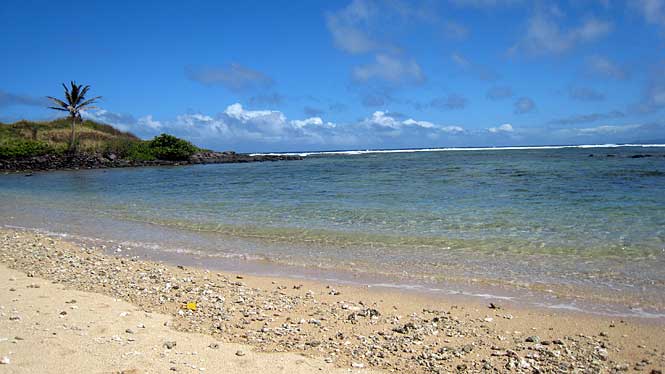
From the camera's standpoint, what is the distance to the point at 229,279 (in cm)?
808

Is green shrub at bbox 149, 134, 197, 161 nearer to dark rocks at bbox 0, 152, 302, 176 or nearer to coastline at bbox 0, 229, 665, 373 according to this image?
dark rocks at bbox 0, 152, 302, 176

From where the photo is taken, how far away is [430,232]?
38.3ft

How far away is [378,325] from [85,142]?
2465 inches

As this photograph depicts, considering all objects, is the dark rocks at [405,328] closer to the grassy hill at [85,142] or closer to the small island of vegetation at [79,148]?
the small island of vegetation at [79,148]

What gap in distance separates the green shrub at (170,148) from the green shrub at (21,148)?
12.1m

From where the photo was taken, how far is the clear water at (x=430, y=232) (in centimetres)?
783

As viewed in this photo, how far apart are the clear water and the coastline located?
962 millimetres

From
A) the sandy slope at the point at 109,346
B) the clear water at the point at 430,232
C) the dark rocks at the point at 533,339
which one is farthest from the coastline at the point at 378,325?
the clear water at the point at 430,232

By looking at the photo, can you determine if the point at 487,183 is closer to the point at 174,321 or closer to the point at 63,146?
the point at 174,321

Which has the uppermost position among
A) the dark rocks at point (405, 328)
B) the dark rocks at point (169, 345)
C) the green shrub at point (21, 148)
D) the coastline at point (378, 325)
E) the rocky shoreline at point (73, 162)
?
the green shrub at point (21, 148)

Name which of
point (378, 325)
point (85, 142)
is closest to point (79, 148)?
point (85, 142)

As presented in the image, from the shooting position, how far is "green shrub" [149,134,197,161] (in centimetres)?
5988

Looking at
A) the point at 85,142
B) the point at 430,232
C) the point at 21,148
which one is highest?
the point at 85,142

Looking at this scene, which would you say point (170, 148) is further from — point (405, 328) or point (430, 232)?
point (405, 328)
